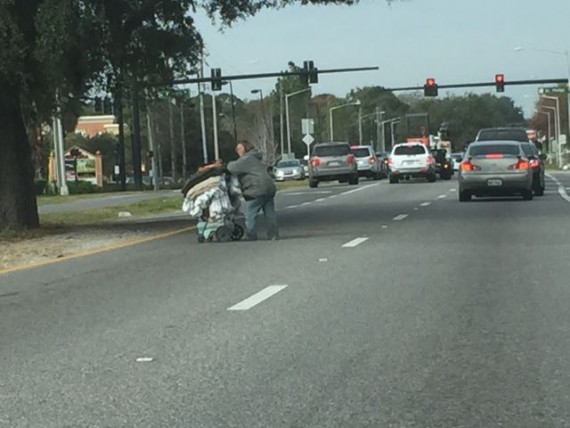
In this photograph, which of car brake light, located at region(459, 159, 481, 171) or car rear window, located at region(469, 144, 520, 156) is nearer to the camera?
car brake light, located at region(459, 159, 481, 171)

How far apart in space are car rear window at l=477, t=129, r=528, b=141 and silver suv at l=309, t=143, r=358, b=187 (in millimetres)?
9194

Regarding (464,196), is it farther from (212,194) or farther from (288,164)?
(288,164)

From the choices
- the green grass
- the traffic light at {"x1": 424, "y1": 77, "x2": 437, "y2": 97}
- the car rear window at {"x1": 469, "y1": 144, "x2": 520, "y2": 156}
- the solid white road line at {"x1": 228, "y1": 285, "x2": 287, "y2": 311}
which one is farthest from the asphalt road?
the traffic light at {"x1": 424, "y1": 77, "x2": 437, "y2": 97}

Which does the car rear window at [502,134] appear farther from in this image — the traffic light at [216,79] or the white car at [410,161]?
the traffic light at [216,79]

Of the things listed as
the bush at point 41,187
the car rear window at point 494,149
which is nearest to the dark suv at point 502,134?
the car rear window at point 494,149

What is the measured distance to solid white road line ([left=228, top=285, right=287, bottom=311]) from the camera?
1148cm

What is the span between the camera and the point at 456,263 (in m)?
15.3

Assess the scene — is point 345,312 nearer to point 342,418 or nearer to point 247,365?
point 247,365

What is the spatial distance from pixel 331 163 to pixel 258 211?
1256 inches

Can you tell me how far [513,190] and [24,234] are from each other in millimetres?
14413

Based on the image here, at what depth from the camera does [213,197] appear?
18.6 m

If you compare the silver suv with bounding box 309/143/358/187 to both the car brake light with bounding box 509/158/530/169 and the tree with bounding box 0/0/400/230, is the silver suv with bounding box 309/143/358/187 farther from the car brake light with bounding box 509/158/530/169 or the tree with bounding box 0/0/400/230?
the tree with bounding box 0/0/400/230

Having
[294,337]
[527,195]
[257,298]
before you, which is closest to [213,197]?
[257,298]

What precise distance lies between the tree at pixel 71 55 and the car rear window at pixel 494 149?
29.1 feet
